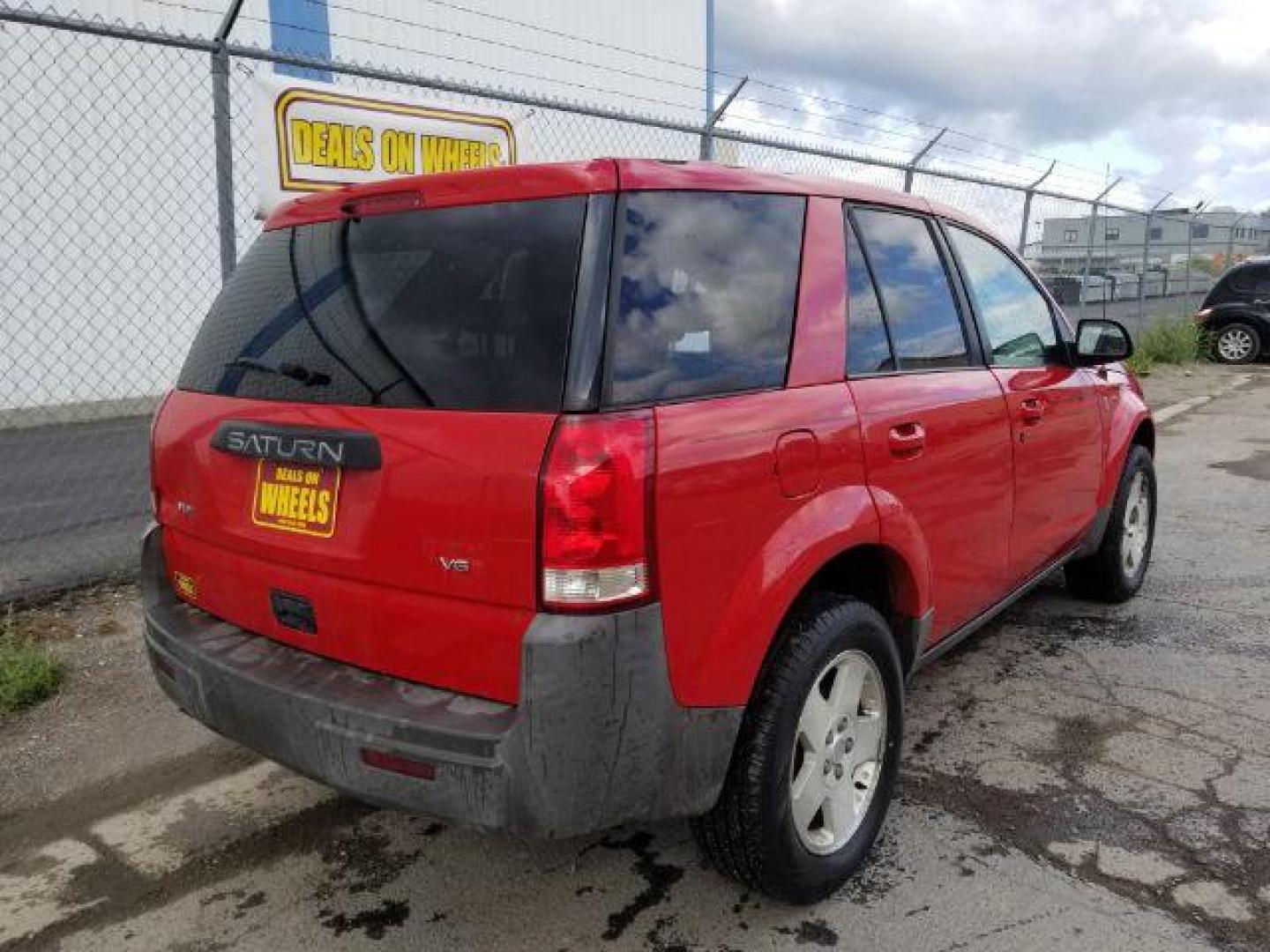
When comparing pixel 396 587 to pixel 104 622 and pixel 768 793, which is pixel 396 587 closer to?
pixel 768 793

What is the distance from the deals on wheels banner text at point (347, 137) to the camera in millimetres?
4977

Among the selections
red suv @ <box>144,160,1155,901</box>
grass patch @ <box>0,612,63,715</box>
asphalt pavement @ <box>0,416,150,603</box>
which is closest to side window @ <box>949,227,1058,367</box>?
red suv @ <box>144,160,1155,901</box>

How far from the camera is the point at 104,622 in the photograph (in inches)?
171

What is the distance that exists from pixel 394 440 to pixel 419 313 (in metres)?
0.30

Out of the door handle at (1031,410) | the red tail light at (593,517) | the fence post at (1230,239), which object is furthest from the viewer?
the fence post at (1230,239)

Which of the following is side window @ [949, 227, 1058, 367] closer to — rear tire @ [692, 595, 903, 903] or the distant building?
rear tire @ [692, 595, 903, 903]

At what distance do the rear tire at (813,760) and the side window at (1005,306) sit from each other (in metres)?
1.40

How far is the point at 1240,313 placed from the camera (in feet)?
49.7

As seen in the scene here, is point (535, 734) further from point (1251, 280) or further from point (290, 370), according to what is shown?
point (1251, 280)

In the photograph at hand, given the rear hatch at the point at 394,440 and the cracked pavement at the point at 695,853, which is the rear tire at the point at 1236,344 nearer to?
the cracked pavement at the point at 695,853

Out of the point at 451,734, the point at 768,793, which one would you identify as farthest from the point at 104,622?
the point at 768,793

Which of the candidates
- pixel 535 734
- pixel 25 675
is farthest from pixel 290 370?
pixel 25 675

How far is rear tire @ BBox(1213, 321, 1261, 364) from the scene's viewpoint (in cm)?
1516

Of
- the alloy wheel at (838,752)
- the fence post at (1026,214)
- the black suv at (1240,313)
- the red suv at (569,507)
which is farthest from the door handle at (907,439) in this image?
the black suv at (1240,313)
